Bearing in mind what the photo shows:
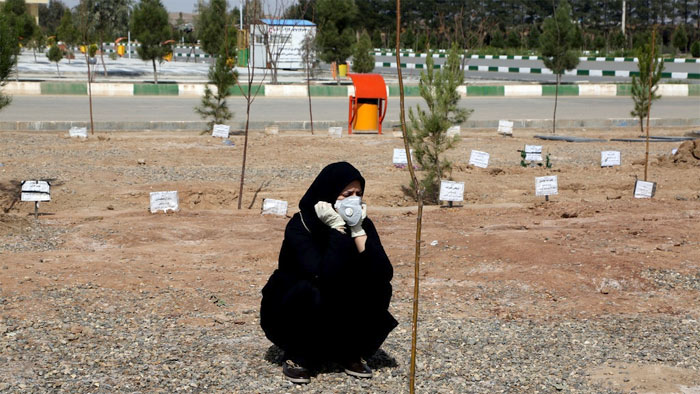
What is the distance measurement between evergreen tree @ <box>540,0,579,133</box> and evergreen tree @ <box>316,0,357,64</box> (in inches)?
293

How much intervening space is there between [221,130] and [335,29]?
17.6 meters

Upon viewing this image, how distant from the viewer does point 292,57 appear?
149 ft

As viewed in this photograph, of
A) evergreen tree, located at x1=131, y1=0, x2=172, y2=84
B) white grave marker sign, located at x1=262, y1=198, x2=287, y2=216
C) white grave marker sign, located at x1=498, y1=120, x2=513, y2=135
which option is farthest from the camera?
evergreen tree, located at x1=131, y1=0, x2=172, y2=84

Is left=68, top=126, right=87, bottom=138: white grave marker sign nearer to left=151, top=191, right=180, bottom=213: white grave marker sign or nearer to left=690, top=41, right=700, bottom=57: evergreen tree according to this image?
left=151, top=191, right=180, bottom=213: white grave marker sign

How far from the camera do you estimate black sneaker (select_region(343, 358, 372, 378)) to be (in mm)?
4684

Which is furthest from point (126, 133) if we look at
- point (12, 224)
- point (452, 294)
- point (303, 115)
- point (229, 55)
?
point (452, 294)

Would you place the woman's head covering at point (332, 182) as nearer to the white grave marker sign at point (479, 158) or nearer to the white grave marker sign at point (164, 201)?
the white grave marker sign at point (164, 201)

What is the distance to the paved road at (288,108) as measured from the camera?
21312 millimetres

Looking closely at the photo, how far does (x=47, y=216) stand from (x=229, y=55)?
9.39 m

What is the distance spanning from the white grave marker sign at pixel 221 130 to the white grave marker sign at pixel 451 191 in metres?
7.52

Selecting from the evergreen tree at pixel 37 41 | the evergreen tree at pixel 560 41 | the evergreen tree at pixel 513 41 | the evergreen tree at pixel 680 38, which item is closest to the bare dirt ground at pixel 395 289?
the evergreen tree at pixel 560 41

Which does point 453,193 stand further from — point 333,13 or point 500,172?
point 333,13

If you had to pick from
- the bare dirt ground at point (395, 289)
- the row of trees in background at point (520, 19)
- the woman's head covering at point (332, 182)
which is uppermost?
the row of trees in background at point (520, 19)

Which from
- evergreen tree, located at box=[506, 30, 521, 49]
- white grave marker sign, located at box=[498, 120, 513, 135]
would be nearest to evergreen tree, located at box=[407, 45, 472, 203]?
white grave marker sign, located at box=[498, 120, 513, 135]
